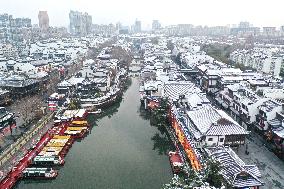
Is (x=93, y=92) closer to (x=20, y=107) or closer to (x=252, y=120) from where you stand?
(x=20, y=107)

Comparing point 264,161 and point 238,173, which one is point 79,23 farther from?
point 238,173

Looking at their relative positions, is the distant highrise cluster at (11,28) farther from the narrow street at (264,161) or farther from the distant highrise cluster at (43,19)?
the narrow street at (264,161)

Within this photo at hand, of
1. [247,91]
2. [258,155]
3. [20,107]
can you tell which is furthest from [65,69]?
[258,155]

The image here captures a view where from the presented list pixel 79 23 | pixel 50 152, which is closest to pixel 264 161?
pixel 50 152

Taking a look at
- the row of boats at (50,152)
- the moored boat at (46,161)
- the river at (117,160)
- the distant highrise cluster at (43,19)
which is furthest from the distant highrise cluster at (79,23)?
the moored boat at (46,161)

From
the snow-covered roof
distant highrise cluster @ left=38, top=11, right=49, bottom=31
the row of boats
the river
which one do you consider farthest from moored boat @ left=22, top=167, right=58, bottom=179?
distant highrise cluster @ left=38, top=11, right=49, bottom=31

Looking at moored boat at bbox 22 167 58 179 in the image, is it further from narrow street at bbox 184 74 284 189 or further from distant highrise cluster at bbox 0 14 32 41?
distant highrise cluster at bbox 0 14 32 41

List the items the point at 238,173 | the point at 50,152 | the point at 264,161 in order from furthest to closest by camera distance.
A: 1. the point at 50,152
2. the point at 264,161
3. the point at 238,173
